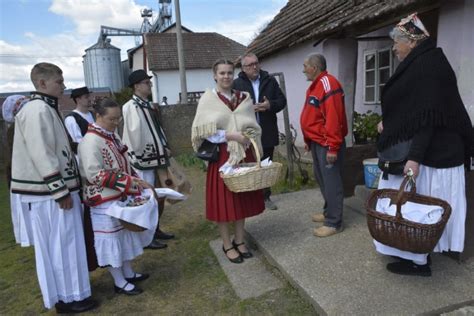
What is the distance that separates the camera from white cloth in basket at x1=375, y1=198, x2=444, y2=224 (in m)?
2.67

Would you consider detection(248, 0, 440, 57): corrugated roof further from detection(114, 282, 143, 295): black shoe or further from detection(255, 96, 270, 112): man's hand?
detection(114, 282, 143, 295): black shoe

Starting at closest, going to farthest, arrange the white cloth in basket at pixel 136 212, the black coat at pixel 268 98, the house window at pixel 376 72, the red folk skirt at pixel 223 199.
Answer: the white cloth in basket at pixel 136 212 < the red folk skirt at pixel 223 199 < the black coat at pixel 268 98 < the house window at pixel 376 72

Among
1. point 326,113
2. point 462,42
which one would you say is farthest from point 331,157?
point 462,42

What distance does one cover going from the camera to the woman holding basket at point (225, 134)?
137 inches

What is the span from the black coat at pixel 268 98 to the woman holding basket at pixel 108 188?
1.91 meters

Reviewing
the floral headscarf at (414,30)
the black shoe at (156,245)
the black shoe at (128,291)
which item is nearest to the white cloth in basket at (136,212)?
the black shoe at (128,291)

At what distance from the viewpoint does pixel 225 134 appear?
137 inches

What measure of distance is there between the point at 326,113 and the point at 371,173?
1.45 metres

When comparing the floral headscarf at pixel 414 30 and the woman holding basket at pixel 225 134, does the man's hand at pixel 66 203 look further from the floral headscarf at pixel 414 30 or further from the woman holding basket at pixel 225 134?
the floral headscarf at pixel 414 30

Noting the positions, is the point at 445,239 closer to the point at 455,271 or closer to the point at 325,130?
the point at 455,271

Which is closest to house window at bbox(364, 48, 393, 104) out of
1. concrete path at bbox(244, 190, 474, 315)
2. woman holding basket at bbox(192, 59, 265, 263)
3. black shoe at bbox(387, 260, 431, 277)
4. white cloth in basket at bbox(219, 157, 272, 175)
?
concrete path at bbox(244, 190, 474, 315)

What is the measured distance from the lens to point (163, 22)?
38844 mm

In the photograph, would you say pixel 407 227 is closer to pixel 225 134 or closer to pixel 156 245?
pixel 225 134

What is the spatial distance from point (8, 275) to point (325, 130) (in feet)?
12.2
